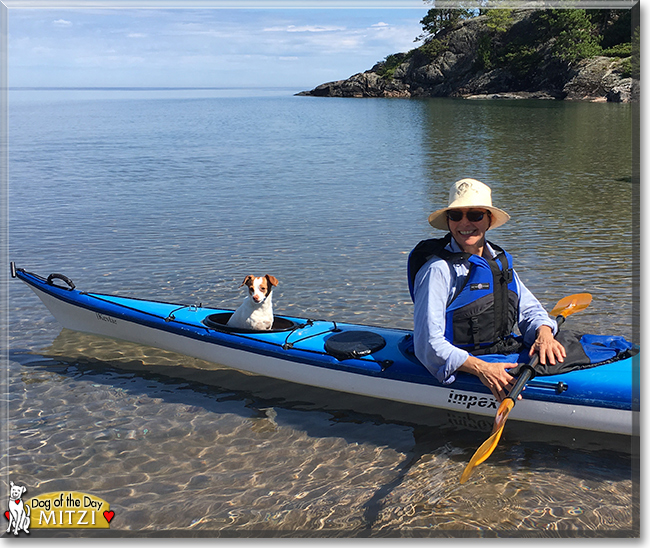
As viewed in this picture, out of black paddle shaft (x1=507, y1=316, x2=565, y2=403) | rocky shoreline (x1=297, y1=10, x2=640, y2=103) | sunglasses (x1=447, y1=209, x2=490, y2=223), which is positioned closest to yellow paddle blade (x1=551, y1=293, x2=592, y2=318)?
black paddle shaft (x1=507, y1=316, x2=565, y2=403)

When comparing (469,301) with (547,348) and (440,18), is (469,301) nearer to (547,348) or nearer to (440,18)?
(547,348)

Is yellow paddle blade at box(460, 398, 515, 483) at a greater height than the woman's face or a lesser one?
lesser

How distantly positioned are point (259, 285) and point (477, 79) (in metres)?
63.3

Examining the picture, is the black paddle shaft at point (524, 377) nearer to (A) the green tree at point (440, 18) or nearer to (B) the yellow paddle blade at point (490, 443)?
(B) the yellow paddle blade at point (490, 443)

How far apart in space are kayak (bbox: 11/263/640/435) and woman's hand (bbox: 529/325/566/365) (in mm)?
144

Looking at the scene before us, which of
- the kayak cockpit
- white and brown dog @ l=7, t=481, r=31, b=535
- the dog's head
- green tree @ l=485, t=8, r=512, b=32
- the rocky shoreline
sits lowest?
white and brown dog @ l=7, t=481, r=31, b=535

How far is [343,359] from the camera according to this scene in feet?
16.5

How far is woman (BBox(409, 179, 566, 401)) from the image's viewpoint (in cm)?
415

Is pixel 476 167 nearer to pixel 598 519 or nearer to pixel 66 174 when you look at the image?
pixel 66 174

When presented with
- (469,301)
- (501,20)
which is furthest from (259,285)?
(501,20)

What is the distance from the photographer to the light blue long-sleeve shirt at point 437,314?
4160 mm

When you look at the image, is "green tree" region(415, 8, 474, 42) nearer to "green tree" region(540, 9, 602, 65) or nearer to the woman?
"green tree" region(540, 9, 602, 65)

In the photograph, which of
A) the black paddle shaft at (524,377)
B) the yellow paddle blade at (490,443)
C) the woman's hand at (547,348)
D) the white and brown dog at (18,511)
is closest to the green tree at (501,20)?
the woman's hand at (547,348)

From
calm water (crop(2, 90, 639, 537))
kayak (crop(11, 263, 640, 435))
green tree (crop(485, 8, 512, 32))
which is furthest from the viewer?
green tree (crop(485, 8, 512, 32))
